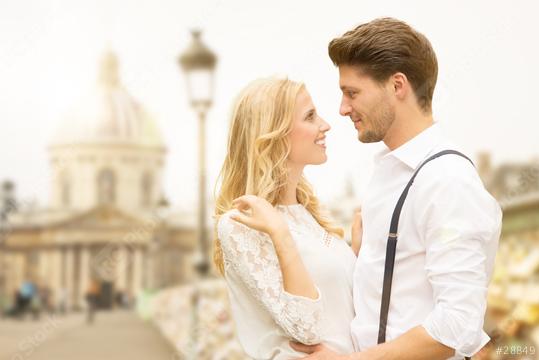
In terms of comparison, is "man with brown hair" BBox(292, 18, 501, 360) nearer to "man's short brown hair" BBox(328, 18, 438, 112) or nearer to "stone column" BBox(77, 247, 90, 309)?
"man's short brown hair" BBox(328, 18, 438, 112)

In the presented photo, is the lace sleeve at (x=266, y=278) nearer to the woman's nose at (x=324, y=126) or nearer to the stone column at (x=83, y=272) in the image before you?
the woman's nose at (x=324, y=126)

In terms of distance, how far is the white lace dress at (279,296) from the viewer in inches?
86.0

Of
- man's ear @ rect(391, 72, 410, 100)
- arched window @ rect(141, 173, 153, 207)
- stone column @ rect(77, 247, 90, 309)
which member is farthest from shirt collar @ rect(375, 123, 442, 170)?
arched window @ rect(141, 173, 153, 207)

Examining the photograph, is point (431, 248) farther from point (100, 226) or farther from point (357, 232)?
point (100, 226)

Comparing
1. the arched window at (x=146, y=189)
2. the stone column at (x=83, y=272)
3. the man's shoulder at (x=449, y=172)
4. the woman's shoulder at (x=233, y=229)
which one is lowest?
the stone column at (x=83, y=272)

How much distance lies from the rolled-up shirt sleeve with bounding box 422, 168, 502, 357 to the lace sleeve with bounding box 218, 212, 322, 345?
1.18 ft

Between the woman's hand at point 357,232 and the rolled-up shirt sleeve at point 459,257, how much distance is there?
1.81 ft

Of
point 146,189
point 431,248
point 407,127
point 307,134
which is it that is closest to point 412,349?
point 431,248

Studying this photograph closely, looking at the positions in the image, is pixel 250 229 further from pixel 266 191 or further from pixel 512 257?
pixel 512 257

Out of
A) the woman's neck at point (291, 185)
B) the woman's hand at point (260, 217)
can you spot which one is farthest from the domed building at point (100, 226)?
the woman's hand at point (260, 217)

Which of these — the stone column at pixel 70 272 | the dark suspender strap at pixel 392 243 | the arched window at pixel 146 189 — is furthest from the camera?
the arched window at pixel 146 189

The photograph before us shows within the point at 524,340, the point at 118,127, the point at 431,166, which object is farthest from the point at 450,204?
the point at 118,127

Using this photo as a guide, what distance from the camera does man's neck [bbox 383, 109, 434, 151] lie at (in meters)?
2.11

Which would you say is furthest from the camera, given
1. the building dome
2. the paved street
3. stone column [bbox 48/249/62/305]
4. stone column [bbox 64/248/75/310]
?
the building dome
